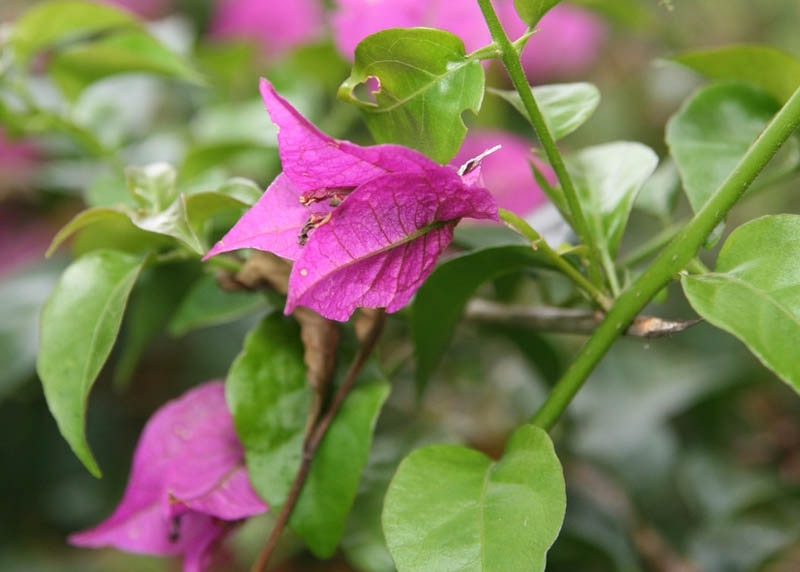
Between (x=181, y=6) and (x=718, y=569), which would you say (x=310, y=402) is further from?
(x=181, y=6)

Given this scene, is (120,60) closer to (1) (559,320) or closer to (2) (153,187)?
(2) (153,187)

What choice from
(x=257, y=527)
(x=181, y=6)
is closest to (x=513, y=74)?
(x=257, y=527)

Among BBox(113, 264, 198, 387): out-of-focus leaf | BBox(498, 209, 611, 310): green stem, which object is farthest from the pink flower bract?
BBox(113, 264, 198, 387): out-of-focus leaf

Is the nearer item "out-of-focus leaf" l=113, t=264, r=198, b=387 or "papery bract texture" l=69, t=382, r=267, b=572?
"papery bract texture" l=69, t=382, r=267, b=572

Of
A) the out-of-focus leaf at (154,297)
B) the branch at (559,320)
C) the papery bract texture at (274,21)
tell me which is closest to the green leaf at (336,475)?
the branch at (559,320)

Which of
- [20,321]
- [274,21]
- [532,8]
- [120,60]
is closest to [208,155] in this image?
[120,60]

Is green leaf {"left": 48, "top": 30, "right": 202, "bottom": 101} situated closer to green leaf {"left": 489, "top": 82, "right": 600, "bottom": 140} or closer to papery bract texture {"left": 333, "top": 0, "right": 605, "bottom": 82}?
papery bract texture {"left": 333, "top": 0, "right": 605, "bottom": 82}

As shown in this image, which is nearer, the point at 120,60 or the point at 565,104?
the point at 565,104
